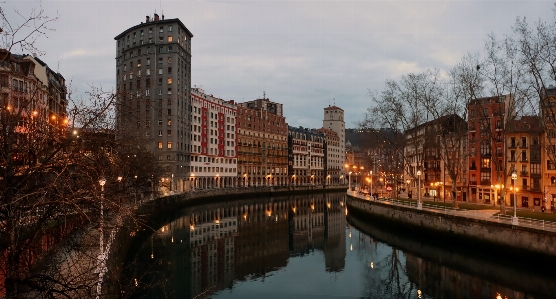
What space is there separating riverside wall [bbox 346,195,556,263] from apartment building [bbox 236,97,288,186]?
234 feet

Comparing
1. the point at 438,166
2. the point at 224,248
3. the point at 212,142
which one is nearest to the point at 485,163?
the point at 438,166

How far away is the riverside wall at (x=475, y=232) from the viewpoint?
3312cm

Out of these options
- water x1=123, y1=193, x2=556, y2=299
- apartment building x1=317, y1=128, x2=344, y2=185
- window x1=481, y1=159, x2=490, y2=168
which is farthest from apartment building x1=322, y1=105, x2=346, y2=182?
water x1=123, y1=193, x2=556, y2=299

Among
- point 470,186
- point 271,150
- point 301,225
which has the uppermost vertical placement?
point 271,150

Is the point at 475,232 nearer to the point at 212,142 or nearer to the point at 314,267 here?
the point at 314,267

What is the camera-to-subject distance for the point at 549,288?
93.7ft

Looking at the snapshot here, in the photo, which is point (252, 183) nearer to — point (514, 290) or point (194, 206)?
point (194, 206)

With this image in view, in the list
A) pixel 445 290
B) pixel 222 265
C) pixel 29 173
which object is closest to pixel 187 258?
pixel 222 265

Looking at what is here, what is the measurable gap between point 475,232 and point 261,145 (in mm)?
96379

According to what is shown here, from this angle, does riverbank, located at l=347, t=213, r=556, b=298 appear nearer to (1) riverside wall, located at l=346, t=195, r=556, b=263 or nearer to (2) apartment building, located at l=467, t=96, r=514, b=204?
(1) riverside wall, located at l=346, t=195, r=556, b=263

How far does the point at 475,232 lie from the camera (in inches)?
1571

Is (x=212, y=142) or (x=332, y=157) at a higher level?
(x=212, y=142)

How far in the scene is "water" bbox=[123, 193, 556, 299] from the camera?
2920cm

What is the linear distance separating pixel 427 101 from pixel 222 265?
33.4 meters
